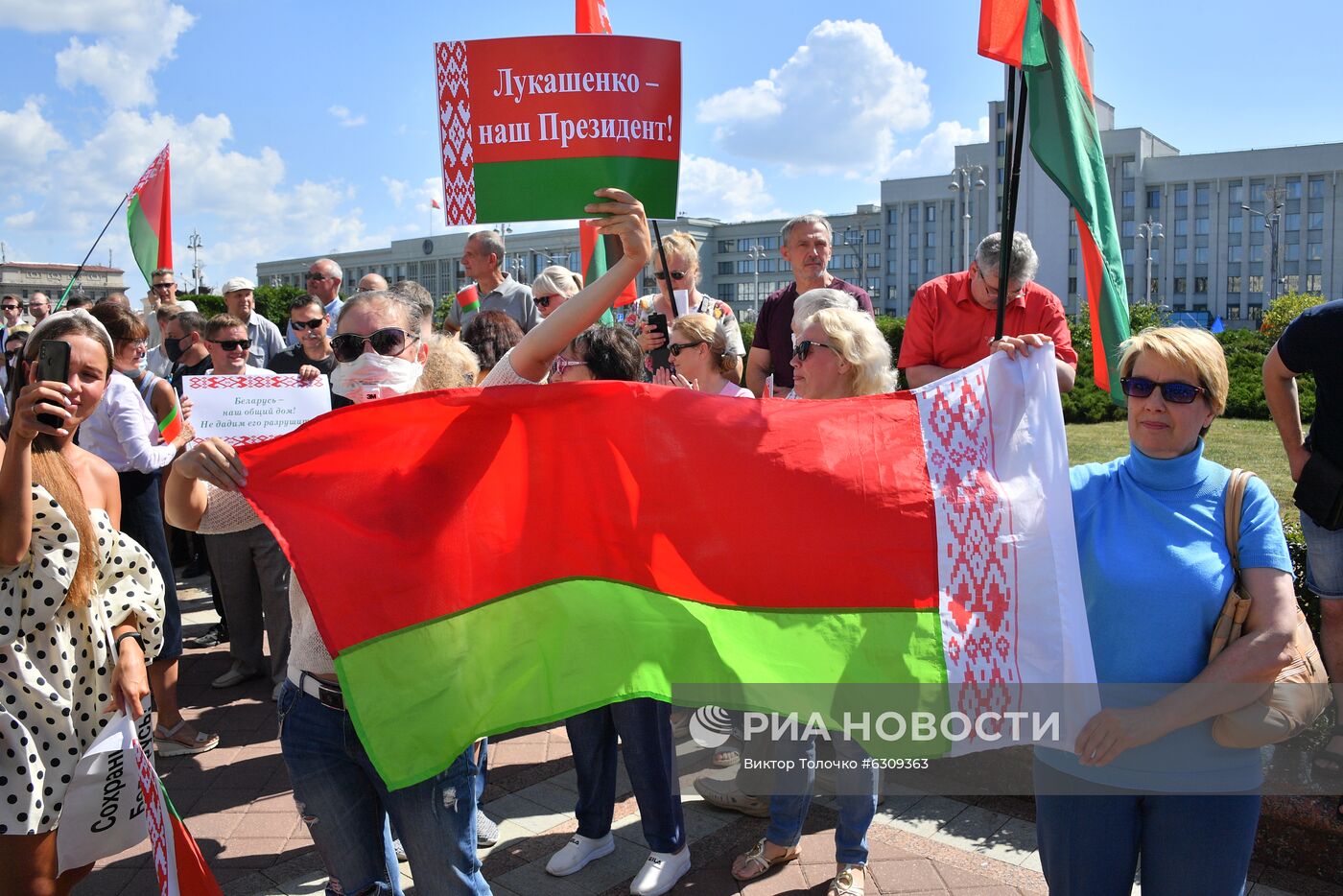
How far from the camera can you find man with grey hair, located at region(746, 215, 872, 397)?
17.9ft

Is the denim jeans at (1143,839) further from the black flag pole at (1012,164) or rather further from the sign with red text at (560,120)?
the sign with red text at (560,120)

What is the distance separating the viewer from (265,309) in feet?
150

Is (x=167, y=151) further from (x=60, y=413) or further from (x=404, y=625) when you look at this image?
(x=404, y=625)

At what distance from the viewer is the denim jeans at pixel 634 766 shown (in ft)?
12.2

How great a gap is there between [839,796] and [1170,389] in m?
1.93

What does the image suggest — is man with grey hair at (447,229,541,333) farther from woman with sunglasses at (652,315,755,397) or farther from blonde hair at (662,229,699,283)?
woman with sunglasses at (652,315,755,397)

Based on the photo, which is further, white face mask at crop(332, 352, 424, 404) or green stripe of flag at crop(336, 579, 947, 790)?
white face mask at crop(332, 352, 424, 404)

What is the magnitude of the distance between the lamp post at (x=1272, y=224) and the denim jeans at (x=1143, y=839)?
9679cm

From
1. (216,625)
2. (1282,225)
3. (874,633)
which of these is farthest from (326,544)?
(1282,225)

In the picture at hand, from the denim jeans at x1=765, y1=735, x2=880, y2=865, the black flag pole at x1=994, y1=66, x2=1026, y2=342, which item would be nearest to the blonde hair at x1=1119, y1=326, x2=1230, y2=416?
the black flag pole at x1=994, y1=66, x2=1026, y2=342

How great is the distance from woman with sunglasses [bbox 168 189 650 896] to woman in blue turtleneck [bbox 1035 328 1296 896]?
1.39 m

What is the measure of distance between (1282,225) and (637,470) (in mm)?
109098

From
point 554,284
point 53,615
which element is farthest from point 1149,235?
point 53,615

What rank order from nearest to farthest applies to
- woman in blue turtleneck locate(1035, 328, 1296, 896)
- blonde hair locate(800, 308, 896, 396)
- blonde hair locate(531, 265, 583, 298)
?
woman in blue turtleneck locate(1035, 328, 1296, 896) → blonde hair locate(800, 308, 896, 396) → blonde hair locate(531, 265, 583, 298)
